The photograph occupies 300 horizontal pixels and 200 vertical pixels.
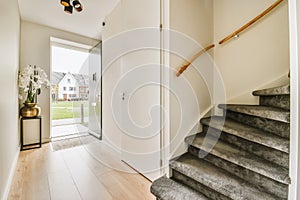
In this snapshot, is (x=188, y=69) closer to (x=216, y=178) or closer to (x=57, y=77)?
(x=216, y=178)

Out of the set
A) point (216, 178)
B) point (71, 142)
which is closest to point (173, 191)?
point (216, 178)

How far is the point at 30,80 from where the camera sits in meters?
2.65

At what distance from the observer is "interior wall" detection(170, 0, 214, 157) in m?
1.61

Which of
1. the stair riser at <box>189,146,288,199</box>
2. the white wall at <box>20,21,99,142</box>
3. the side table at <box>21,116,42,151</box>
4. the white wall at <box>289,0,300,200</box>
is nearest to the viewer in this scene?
the white wall at <box>289,0,300,200</box>

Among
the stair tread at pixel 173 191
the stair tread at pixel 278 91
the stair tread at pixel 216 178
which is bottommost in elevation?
the stair tread at pixel 173 191

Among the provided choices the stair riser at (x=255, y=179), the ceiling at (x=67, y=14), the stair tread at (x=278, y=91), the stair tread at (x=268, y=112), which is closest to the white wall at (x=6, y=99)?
the ceiling at (x=67, y=14)

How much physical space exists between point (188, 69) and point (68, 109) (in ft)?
12.3

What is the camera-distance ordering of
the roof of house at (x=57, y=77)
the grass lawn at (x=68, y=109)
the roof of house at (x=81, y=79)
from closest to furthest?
the roof of house at (x=57, y=77) → the grass lawn at (x=68, y=109) → the roof of house at (x=81, y=79)

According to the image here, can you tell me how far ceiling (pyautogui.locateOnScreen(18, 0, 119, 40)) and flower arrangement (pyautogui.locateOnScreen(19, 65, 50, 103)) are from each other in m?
1.01

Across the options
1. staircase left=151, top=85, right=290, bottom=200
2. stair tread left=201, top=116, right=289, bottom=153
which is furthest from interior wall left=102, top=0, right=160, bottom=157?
stair tread left=201, top=116, right=289, bottom=153

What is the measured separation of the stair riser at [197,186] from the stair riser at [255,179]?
235 millimetres

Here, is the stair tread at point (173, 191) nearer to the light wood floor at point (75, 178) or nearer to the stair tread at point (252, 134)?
the light wood floor at point (75, 178)

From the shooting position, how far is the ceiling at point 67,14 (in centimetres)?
248

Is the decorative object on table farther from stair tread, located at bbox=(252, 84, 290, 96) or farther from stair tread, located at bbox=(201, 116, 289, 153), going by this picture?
stair tread, located at bbox=(252, 84, 290, 96)
